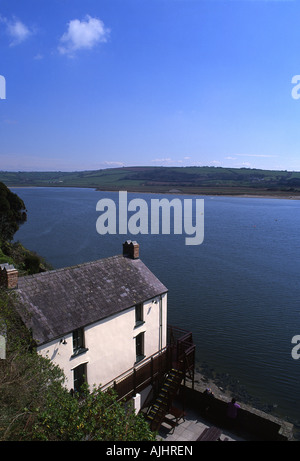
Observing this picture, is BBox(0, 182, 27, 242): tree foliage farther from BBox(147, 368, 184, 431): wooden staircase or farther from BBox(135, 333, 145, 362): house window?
BBox(147, 368, 184, 431): wooden staircase

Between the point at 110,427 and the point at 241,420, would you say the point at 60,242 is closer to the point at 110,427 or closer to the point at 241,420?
the point at 241,420

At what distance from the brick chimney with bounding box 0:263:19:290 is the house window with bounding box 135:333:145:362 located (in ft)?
23.0

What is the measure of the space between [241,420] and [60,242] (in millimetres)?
44931

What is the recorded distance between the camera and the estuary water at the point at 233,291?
22.1m

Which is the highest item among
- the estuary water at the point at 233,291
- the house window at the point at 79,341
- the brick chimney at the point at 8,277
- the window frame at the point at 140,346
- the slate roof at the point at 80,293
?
the brick chimney at the point at 8,277

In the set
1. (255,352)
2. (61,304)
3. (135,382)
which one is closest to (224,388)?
(255,352)

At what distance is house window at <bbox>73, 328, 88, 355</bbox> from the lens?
13.8m

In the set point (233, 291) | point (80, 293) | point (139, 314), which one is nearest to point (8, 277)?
point (80, 293)

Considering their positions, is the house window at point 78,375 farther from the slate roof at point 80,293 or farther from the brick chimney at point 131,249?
the brick chimney at point 131,249

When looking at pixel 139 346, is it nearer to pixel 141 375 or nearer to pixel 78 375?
pixel 141 375

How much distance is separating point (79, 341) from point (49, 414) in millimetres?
6154

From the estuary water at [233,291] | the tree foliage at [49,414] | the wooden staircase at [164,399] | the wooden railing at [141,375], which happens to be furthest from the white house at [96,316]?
the estuary water at [233,291]

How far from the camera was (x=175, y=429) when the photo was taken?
1470cm

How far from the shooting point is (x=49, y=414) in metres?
7.90
